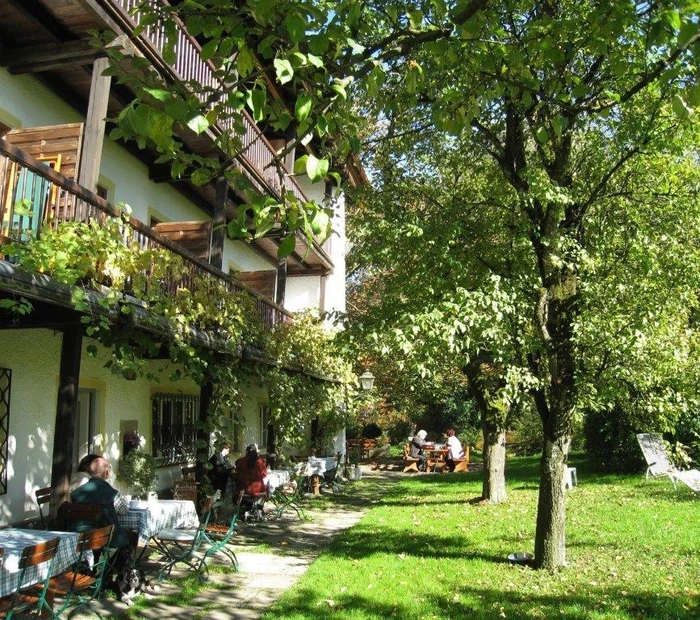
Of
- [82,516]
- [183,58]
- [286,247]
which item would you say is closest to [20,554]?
[82,516]

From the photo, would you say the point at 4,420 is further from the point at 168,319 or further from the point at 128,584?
the point at 128,584

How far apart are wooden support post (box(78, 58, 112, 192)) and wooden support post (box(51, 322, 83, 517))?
1.66 m

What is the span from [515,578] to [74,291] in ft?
17.9

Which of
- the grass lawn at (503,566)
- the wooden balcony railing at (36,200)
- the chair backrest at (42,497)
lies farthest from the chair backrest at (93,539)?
the wooden balcony railing at (36,200)

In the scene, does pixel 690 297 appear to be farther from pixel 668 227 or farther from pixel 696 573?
pixel 696 573

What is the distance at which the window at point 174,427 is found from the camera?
11891mm

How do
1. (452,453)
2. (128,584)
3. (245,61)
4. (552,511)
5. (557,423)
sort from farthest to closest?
1. (452,453)
2. (557,423)
3. (552,511)
4. (128,584)
5. (245,61)

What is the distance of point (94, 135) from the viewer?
7.35 m

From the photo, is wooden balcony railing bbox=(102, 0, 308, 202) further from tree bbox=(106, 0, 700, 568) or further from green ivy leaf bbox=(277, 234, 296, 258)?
green ivy leaf bbox=(277, 234, 296, 258)

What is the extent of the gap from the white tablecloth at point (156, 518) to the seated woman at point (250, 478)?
292cm

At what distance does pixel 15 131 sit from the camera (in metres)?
7.66

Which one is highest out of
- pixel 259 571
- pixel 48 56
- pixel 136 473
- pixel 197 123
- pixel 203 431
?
pixel 48 56

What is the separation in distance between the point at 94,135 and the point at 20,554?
Result: 4472 millimetres

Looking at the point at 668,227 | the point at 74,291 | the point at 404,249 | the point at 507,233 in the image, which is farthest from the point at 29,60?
the point at 668,227
